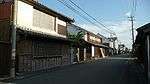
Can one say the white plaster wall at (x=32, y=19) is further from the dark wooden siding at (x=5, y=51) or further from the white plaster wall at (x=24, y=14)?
the dark wooden siding at (x=5, y=51)

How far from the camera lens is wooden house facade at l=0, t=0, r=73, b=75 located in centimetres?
2289

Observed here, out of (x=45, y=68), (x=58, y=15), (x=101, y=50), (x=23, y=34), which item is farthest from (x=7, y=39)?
(x=101, y=50)

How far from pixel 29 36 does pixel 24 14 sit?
2.22m

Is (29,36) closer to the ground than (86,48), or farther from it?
farther from it

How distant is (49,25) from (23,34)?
31.8ft

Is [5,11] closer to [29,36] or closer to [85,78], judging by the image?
[29,36]

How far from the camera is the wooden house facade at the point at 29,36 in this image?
901 inches

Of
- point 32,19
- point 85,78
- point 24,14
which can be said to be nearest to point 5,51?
point 24,14

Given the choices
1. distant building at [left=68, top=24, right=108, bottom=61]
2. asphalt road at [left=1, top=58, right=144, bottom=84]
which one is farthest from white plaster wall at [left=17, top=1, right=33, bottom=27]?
distant building at [left=68, top=24, right=108, bottom=61]

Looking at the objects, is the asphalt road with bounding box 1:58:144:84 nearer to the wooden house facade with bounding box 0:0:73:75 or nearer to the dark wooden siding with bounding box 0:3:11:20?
the wooden house facade with bounding box 0:0:73:75

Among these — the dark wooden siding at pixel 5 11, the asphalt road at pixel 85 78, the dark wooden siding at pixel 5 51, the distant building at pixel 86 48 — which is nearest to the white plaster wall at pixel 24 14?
the dark wooden siding at pixel 5 11

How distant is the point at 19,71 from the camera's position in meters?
23.8

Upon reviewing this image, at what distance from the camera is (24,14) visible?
26.0 metres

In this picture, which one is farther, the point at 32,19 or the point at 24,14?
the point at 32,19
